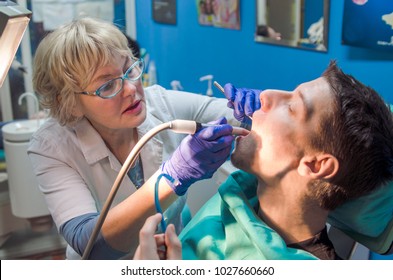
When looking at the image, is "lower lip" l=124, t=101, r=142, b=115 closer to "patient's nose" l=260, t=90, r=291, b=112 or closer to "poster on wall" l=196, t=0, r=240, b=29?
"patient's nose" l=260, t=90, r=291, b=112

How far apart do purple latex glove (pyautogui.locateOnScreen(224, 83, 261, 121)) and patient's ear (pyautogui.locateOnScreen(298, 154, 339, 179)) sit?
17 cm

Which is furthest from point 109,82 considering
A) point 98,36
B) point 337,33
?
point 337,33

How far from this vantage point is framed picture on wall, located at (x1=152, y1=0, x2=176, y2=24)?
122cm

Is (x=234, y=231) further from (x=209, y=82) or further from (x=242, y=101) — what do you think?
(x=209, y=82)

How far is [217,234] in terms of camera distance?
101 centimetres

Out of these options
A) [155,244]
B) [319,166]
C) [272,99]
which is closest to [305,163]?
[319,166]

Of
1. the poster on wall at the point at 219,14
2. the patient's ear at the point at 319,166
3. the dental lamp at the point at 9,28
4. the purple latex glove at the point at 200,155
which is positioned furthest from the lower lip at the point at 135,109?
the poster on wall at the point at 219,14

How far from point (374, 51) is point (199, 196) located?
1.97 feet

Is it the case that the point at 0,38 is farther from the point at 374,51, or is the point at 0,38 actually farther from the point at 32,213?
the point at 32,213

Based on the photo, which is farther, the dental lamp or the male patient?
the male patient

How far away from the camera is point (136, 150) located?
837 millimetres

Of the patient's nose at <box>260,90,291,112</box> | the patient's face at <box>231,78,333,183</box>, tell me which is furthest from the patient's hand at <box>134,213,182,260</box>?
the patient's nose at <box>260,90,291,112</box>

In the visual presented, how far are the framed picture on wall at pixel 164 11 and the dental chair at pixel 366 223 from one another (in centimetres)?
74

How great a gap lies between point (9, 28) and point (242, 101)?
53cm
